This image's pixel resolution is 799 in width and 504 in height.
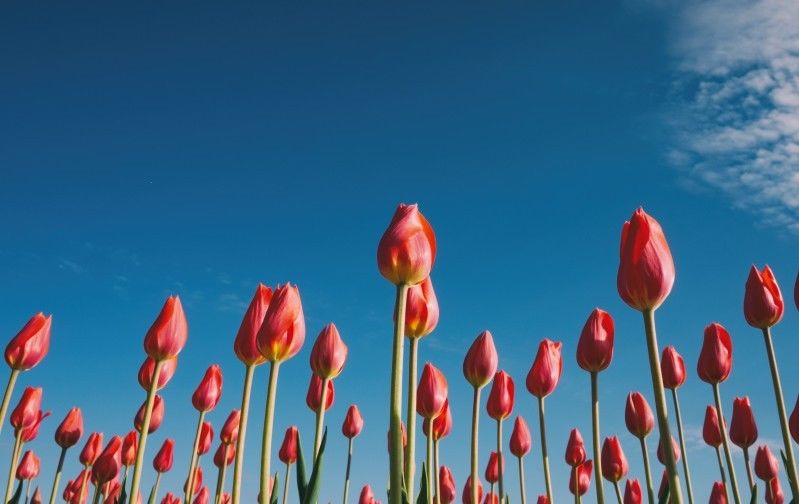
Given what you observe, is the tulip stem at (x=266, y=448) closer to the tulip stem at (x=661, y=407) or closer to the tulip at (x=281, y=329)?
the tulip at (x=281, y=329)

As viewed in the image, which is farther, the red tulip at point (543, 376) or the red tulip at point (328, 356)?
the red tulip at point (543, 376)

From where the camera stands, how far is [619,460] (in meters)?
6.55

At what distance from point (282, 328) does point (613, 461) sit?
4548 mm

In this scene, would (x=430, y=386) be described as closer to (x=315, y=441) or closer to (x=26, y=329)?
(x=315, y=441)

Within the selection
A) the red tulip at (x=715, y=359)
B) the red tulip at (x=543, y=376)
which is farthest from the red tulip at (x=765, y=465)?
the red tulip at (x=543, y=376)

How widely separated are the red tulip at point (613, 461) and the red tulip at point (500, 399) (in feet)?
6.08

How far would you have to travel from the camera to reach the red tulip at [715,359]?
16.6ft

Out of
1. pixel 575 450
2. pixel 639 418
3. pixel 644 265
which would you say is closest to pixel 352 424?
pixel 575 450

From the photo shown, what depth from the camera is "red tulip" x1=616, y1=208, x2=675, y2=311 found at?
273 cm

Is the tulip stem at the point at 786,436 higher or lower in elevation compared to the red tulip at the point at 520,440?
lower

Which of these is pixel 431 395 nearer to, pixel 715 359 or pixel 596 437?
pixel 596 437

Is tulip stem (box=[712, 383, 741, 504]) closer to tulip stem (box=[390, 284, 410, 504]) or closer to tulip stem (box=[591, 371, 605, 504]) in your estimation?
tulip stem (box=[591, 371, 605, 504])

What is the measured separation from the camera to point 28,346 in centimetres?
504

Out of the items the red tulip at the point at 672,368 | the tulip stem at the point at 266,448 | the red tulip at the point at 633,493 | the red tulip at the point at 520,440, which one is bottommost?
the tulip stem at the point at 266,448
